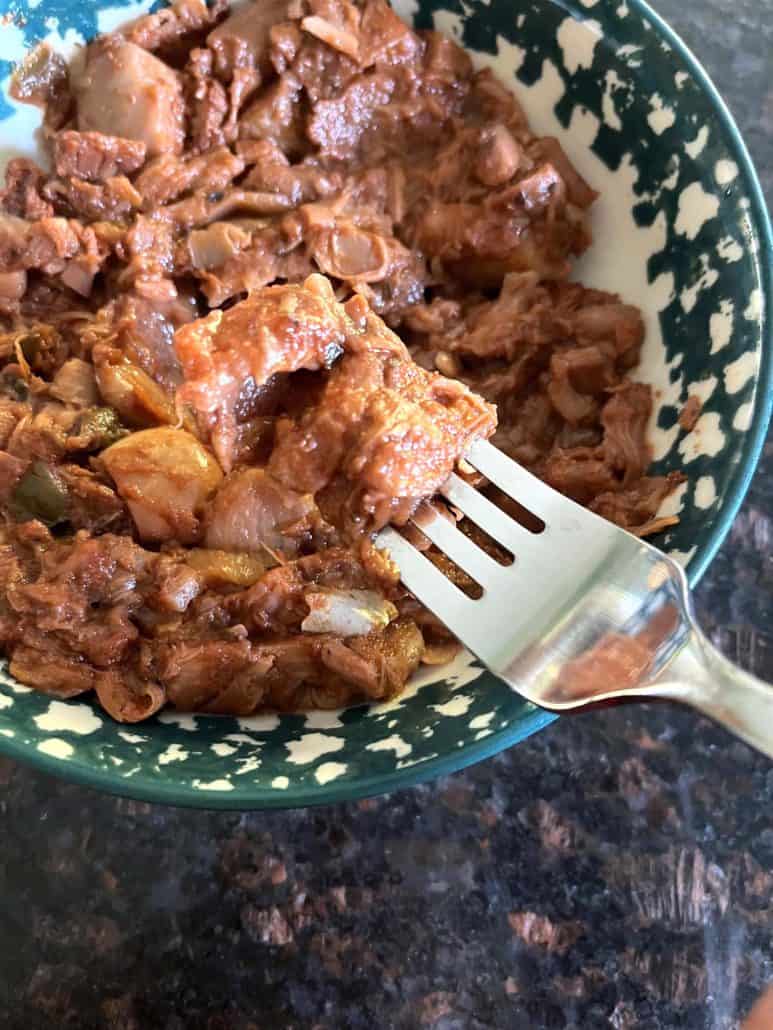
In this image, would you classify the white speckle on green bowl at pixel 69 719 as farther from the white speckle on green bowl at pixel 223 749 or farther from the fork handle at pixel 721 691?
the fork handle at pixel 721 691

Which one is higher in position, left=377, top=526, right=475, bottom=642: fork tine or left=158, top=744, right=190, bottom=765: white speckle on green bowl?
left=377, top=526, right=475, bottom=642: fork tine

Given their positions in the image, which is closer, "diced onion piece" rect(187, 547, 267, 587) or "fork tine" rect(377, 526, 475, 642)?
"fork tine" rect(377, 526, 475, 642)

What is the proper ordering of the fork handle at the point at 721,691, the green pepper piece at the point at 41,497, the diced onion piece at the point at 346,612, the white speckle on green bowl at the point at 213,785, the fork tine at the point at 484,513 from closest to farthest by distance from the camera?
the fork handle at the point at 721,691, the white speckle on green bowl at the point at 213,785, the fork tine at the point at 484,513, the diced onion piece at the point at 346,612, the green pepper piece at the point at 41,497

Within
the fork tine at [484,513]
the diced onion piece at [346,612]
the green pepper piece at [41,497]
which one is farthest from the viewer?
the green pepper piece at [41,497]

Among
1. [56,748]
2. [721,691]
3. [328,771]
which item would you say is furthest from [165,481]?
[721,691]

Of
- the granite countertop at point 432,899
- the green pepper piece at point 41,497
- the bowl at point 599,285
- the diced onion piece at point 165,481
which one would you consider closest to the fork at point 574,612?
the bowl at point 599,285

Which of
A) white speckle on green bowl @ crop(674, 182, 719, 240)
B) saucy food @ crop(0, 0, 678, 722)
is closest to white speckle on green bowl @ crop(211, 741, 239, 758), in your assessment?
saucy food @ crop(0, 0, 678, 722)

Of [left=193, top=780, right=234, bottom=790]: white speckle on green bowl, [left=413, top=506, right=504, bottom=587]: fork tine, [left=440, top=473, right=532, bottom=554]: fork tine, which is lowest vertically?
[left=193, top=780, right=234, bottom=790]: white speckle on green bowl

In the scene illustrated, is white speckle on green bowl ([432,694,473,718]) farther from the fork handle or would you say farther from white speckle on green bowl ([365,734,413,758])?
the fork handle
